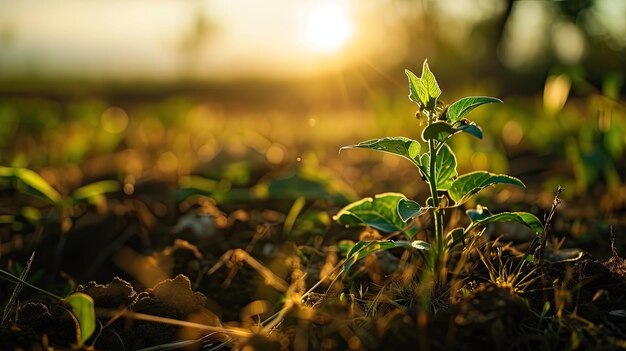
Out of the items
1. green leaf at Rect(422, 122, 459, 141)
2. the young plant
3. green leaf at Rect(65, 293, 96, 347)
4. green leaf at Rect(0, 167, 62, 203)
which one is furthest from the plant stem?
green leaf at Rect(0, 167, 62, 203)

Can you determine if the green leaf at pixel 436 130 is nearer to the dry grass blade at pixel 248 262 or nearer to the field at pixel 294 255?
the field at pixel 294 255

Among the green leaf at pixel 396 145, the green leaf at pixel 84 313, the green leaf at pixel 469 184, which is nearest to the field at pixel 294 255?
the green leaf at pixel 84 313

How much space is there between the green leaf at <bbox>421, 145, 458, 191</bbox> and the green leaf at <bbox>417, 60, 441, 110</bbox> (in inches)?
4.9

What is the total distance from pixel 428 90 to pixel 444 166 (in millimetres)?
193

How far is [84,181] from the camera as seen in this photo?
3742mm

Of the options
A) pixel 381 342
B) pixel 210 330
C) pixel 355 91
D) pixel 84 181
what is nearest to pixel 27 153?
pixel 84 181

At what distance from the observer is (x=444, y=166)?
4.68 ft

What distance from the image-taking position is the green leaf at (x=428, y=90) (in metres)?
1.34

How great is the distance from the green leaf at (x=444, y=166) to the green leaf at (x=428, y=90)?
0.41 feet

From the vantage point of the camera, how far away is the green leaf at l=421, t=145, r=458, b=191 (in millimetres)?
1417

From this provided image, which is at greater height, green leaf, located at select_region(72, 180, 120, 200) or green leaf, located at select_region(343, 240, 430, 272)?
green leaf, located at select_region(343, 240, 430, 272)

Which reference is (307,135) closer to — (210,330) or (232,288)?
(232,288)

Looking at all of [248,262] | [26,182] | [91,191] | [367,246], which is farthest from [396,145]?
[91,191]

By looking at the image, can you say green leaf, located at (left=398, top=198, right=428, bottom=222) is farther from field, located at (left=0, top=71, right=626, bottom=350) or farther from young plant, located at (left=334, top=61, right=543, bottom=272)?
field, located at (left=0, top=71, right=626, bottom=350)
